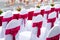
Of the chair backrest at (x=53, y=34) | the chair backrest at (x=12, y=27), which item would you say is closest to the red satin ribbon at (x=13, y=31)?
the chair backrest at (x=12, y=27)

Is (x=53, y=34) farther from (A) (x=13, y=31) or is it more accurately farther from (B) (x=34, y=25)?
(B) (x=34, y=25)

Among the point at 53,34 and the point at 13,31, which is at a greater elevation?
the point at 53,34

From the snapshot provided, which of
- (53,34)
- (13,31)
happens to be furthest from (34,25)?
(53,34)

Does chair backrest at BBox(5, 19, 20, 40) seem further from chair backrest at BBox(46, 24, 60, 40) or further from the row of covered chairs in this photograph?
chair backrest at BBox(46, 24, 60, 40)

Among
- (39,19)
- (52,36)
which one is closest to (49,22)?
(39,19)

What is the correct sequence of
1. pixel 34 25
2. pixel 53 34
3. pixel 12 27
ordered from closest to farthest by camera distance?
1. pixel 53 34
2. pixel 12 27
3. pixel 34 25

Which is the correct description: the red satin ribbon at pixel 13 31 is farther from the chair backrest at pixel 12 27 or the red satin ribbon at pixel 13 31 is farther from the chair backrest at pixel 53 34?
Answer: the chair backrest at pixel 53 34

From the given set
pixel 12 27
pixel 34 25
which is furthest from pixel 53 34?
pixel 34 25

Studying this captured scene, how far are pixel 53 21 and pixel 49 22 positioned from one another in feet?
0.31

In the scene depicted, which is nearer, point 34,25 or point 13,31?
point 13,31

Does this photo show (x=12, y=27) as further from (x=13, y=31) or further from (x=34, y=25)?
(x=34, y=25)

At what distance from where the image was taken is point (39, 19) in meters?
3.08

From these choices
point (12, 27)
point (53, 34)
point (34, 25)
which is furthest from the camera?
point (34, 25)

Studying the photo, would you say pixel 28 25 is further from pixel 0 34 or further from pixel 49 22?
pixel 0 34
